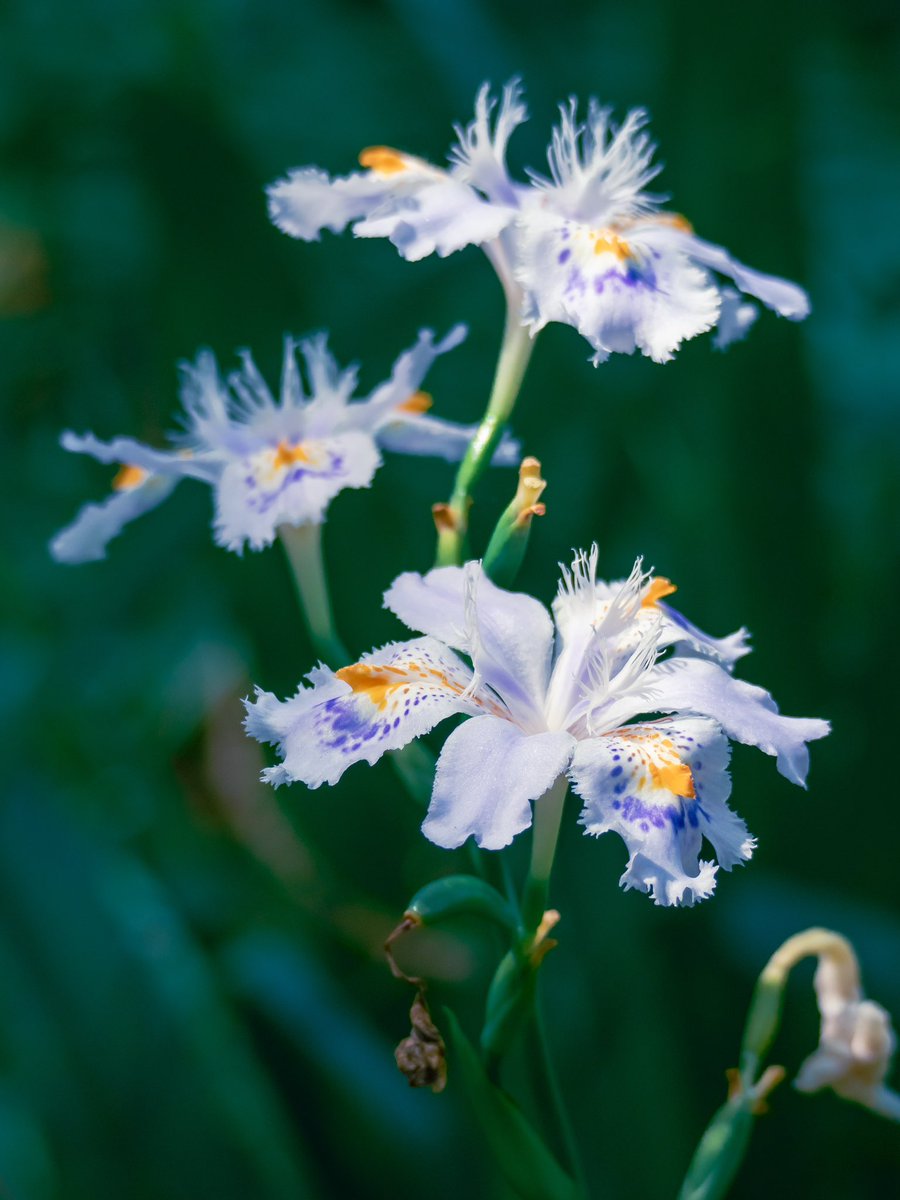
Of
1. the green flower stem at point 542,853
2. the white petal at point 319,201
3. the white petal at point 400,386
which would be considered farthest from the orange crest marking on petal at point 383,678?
the white petal at point 319,201

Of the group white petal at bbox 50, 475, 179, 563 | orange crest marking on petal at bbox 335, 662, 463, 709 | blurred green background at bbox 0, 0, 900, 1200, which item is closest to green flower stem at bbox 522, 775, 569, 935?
orange crest marking on petal at bbox 335, 662, 463, 709

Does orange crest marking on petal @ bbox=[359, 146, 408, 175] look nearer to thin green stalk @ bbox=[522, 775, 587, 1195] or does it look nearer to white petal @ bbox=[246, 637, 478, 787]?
white petal @ bbox=[246, 637, 478, 787]

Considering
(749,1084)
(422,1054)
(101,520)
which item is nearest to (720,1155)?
(749,1084)

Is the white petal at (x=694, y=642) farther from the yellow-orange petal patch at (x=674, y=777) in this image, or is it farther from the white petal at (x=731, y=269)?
the white petal at (x=731, y=269)

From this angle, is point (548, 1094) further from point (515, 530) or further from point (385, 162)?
point (385, 162)

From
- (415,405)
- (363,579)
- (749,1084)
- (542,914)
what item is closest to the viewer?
(542,914)

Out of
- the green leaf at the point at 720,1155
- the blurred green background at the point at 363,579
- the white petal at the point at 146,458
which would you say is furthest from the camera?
the blurred green background at the point at 363,579
